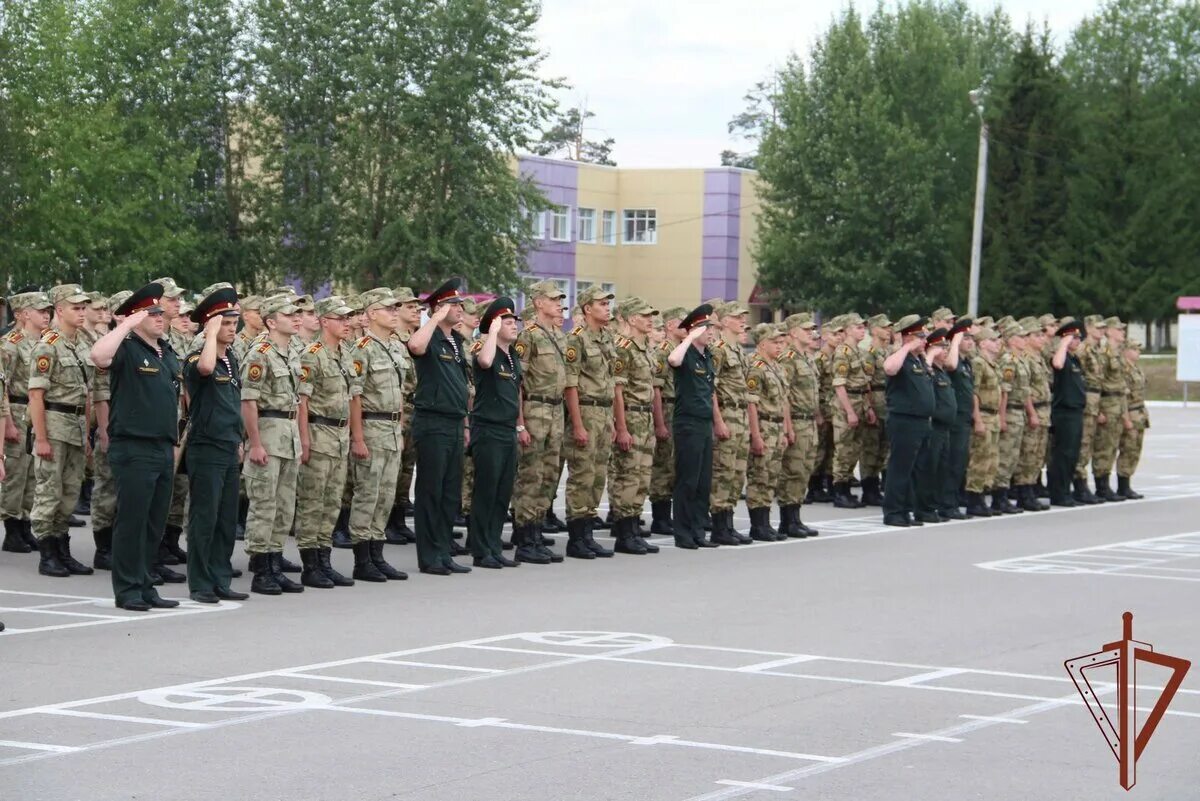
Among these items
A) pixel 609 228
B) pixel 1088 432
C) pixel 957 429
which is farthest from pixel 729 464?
pixel 609 228

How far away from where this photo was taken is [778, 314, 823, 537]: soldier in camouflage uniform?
17.2m

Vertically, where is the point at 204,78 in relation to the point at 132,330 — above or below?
above

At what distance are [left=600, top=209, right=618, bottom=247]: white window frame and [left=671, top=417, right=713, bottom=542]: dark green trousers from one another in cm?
5448

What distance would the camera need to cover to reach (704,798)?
6875 mm

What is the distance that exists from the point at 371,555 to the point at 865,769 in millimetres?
6357

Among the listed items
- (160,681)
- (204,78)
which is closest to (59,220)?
(204,78)

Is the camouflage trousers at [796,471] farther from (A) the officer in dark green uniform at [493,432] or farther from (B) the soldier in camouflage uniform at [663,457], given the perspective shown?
(A) the officer in dark green uniform at [493,432]

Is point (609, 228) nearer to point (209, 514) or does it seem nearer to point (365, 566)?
point (365, 566)

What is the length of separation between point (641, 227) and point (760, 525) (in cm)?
5457

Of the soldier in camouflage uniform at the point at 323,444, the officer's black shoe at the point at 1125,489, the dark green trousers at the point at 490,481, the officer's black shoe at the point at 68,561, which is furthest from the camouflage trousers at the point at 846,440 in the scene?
the officer's black shoe at the point at 68,561

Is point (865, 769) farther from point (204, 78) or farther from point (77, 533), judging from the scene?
point (204, 78)

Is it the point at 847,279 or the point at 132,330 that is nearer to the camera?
the point at 132,330

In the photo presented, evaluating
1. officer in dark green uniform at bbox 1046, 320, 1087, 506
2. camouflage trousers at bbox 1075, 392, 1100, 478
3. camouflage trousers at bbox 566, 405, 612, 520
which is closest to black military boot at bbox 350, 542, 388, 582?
camouflage trousers at bbox 566, 405, 612, 520

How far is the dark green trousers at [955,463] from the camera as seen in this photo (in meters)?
19.2
